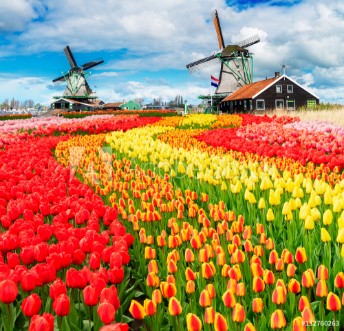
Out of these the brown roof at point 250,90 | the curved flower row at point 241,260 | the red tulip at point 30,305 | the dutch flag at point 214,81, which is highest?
the dutch flag at point 214,81

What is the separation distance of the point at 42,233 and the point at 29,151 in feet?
20.6

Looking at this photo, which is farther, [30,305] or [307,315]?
[30,305]

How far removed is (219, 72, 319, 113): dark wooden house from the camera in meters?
46.6

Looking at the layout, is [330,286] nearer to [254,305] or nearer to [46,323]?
[254,305]

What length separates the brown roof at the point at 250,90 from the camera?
46.5 meters

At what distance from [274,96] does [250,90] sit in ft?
8.75

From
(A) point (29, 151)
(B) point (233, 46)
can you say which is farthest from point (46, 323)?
(B) point (233, 46)

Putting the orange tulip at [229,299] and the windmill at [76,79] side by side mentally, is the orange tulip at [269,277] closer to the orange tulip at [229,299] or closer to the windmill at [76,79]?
the orange tulip at [229,299]

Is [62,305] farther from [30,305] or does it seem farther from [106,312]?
A: [106,312]

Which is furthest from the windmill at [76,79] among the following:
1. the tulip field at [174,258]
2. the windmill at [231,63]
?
the tulip field at [174,258]

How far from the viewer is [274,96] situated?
4734 cm

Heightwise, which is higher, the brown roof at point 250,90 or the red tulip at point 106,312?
the brown roof at point 250,90

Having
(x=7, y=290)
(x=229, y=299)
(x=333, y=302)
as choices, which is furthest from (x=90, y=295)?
(x=333, y=302)

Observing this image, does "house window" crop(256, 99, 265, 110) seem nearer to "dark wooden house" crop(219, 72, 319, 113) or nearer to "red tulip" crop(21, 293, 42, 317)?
"dark wooden house" crop(219, 72, 319, 113)
